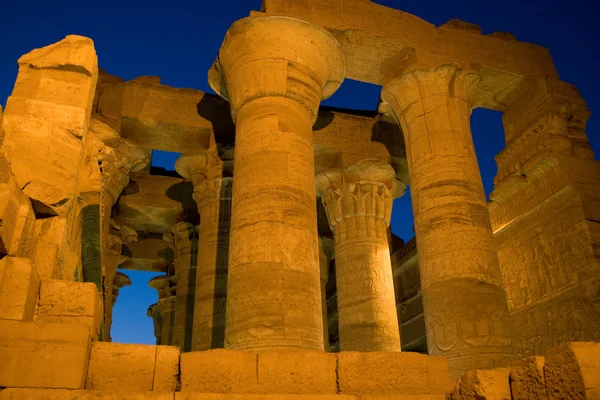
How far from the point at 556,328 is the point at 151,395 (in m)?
7.79

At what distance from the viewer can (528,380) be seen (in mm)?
3689

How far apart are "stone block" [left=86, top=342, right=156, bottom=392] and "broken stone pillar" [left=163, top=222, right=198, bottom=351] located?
943 cm

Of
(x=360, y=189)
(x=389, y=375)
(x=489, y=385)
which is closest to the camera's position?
(x=489, y=385)

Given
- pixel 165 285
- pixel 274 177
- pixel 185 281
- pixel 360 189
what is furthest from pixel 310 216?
pixel 165 285

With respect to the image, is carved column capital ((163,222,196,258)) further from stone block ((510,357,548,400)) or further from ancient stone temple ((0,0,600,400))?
stone block ((510,357,548,400))

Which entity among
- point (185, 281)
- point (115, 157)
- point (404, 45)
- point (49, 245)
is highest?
point (404, 45)

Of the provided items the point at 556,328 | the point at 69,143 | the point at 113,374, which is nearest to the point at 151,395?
the point at 113,374

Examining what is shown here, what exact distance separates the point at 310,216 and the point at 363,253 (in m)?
4.99

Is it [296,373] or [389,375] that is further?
[389,375]

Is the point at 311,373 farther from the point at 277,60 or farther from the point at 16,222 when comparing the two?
the point at 277,60

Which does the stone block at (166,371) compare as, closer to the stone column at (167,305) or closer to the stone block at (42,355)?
the stone block at (42,355)

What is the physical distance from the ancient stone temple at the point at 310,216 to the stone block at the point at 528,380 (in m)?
0.01

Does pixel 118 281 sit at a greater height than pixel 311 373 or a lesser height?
greater

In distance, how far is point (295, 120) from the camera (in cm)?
846
